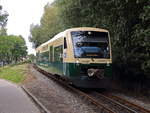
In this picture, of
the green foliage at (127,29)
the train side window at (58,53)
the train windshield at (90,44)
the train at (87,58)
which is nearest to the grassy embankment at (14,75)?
the train side window at (58,53)

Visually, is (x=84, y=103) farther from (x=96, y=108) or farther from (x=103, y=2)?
(x=103, y=2)

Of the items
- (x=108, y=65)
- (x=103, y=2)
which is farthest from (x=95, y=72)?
(x=103, y=2)

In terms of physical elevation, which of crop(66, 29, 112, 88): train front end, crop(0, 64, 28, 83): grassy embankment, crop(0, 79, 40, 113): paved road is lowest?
crop(0, 79, 40, 113): paved road

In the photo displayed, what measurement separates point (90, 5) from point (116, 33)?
232 centimetres

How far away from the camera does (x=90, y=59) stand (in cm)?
1622

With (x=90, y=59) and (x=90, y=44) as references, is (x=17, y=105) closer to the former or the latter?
(x=90, y=59)

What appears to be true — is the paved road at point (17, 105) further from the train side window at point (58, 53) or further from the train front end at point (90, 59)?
the train side window at point (58, 53)

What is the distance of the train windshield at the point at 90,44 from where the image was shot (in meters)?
16.4

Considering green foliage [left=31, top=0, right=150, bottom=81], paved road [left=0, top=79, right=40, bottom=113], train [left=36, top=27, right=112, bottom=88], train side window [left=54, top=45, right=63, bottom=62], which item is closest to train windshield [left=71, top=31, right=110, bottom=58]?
train [left=36, top=27, right=112, bottom=88]

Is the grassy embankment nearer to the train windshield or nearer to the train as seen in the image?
the train

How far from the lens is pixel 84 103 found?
13.2 m

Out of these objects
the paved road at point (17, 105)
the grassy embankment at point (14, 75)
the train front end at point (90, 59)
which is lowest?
the paved road at point (17, 105)

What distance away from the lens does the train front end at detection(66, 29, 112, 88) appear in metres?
16.0

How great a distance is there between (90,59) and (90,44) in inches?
34.3
